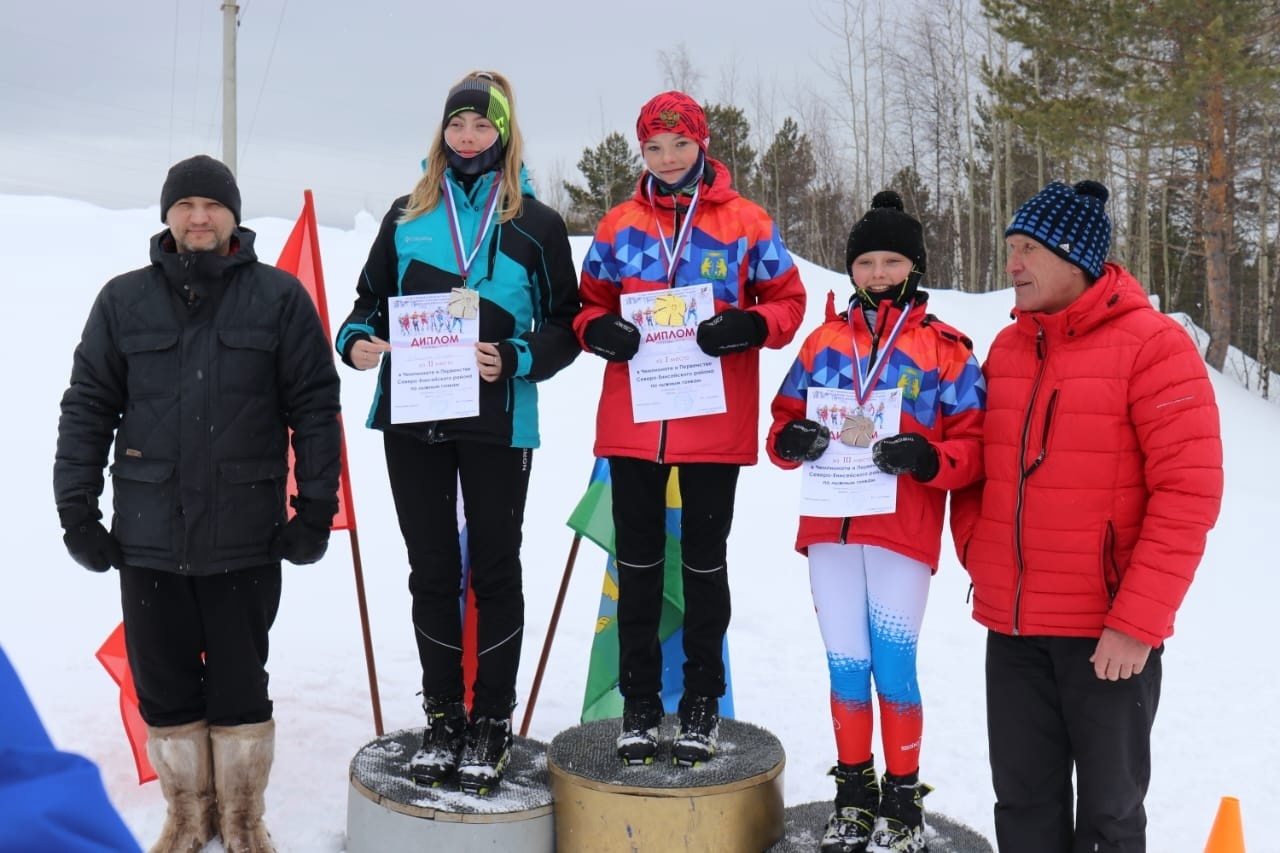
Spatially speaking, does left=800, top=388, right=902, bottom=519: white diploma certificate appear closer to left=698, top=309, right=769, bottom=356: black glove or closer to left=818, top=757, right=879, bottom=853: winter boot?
left=698, top=309, right=769, bottom=356: black glove

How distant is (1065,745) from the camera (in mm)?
2826

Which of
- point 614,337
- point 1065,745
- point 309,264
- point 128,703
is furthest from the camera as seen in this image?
point 309,264

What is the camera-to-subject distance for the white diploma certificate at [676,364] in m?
3.23

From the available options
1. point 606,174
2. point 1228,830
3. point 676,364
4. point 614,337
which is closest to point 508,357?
point 614,337

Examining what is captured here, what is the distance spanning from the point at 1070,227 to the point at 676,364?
1.14 m

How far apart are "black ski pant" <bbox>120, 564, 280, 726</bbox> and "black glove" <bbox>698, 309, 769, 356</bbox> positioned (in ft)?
4.99

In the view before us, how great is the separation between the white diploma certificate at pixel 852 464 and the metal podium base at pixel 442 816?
1266mm

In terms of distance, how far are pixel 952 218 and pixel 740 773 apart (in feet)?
101

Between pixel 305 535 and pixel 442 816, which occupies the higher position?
pixel 305 535

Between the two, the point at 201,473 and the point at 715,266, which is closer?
the point at 201,473

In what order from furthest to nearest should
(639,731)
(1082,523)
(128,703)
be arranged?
1. (128,703)
2. (639,731)
3. (1082,523)

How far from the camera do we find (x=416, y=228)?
11.1 ft

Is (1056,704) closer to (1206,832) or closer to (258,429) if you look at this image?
(1206,832)

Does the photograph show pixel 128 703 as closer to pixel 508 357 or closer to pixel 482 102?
pixel 508 357
